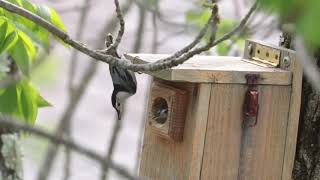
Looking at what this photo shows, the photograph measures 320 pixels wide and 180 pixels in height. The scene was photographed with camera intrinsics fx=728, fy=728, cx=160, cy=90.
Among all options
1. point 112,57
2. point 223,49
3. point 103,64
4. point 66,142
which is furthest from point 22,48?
point 103,64

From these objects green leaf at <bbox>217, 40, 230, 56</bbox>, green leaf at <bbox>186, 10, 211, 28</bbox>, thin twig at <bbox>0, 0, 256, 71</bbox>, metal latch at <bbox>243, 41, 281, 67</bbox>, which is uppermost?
green leaf at <bbox>186, 10, 211, 28</bbox>

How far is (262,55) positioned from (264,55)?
0.03 ft

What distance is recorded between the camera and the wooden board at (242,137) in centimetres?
156

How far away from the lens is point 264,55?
5.60 feet

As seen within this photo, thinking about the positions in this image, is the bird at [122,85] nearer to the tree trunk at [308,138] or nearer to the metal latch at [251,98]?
the metal latch at [251,98]

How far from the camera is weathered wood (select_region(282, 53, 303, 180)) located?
1.58m

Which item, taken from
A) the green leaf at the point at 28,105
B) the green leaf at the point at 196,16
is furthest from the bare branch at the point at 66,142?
the green leaf at the point at 196,16

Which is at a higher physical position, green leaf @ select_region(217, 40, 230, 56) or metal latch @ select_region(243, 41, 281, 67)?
green leaf @ select_region(217, 40, 230, 56)

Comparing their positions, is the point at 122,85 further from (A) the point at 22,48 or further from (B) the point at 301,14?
(B) the point at 301,14

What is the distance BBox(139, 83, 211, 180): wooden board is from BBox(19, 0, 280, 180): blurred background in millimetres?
259

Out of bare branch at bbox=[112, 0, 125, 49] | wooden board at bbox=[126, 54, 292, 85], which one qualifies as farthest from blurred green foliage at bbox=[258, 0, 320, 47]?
wooden board at bbox=[126, 54, 292, 85]

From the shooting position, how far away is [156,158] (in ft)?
5.61

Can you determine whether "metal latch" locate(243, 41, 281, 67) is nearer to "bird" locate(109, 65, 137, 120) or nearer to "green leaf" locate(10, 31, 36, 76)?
"bird" locate(109, 65, 137, 120)

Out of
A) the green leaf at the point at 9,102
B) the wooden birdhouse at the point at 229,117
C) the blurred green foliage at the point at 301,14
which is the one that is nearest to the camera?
the blurred green foliage at the point at 301,14
